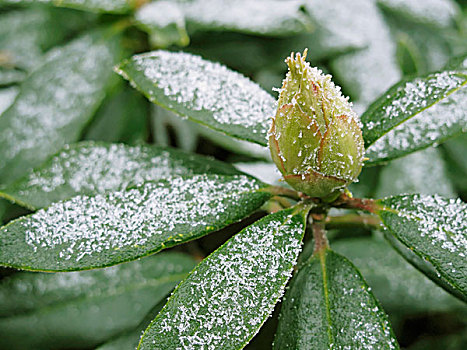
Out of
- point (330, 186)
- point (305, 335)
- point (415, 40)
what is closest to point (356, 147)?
point (330, 186)

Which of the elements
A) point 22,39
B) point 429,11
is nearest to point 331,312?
point 429,11

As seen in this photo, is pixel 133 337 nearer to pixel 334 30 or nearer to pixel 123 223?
pixel 123 223

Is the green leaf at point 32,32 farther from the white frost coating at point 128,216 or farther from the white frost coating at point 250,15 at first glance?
the white frost coating at point 128,216

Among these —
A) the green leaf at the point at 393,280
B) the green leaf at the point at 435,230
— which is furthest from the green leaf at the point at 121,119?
the green leaf at the point at 435,230

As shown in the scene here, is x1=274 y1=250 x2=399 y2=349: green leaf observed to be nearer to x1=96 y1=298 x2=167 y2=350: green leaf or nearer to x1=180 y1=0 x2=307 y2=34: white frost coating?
x1=96 y1=298 x2=167 y2=350: green leaf

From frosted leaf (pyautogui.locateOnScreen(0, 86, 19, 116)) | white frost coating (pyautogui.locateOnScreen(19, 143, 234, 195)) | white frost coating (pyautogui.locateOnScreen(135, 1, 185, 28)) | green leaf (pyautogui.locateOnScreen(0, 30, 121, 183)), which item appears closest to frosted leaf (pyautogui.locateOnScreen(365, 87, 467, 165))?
white frost coating (pyautogui.locateOnScreen(19, 143, 234, 195))
